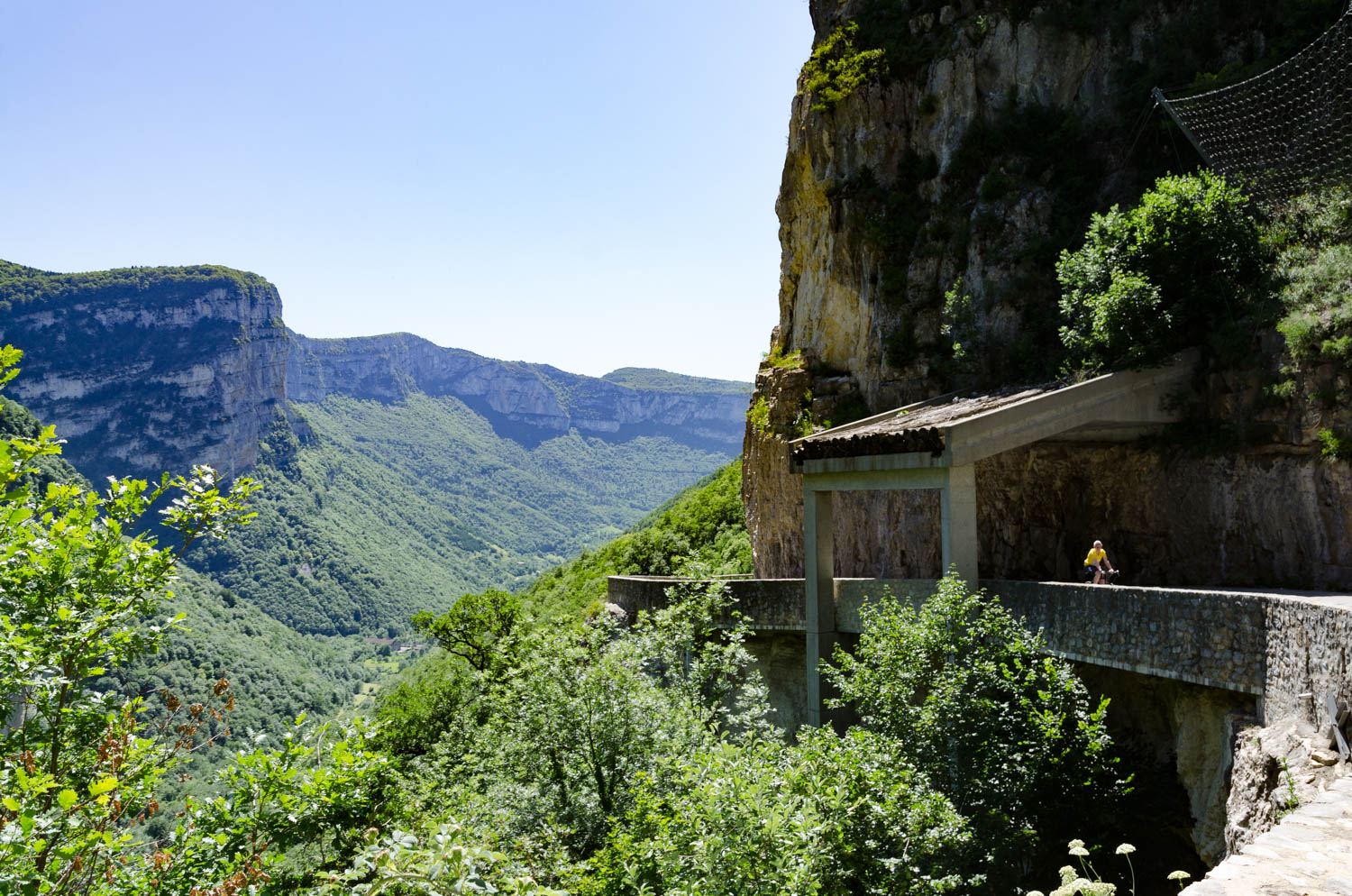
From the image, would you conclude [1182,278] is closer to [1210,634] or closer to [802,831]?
[1210,634]

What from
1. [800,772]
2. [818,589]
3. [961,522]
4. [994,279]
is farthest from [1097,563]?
[994,279]

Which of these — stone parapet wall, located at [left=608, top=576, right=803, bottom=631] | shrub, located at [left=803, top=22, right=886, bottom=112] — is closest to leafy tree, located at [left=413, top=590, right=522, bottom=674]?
stone parapet wall, located at [left=608, top=576, right=803, bottom=631]

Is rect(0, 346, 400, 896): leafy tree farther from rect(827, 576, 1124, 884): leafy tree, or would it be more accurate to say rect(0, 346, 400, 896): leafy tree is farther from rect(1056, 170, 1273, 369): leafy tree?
rect(1056, 170, 1273, 369): leafy tree

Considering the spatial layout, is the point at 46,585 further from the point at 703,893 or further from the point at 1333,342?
the point at 1333,342

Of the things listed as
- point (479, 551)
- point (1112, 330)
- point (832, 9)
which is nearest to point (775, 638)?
point (1112, 330)

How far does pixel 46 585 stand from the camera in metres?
6.48

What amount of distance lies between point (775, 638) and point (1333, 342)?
38.7 feet

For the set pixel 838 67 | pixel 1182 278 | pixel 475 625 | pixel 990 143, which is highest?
pixel 838 67

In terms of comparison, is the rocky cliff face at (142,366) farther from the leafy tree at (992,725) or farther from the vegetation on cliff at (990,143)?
the leafy tree at (992,725)

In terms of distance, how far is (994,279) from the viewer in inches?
801

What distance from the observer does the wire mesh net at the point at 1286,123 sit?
14844mm

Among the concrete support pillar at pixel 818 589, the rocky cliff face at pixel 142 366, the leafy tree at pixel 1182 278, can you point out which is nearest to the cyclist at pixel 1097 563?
the leafy tree at pixel 1182 278

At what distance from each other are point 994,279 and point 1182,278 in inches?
197

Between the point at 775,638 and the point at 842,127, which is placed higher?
the point at 842,127
